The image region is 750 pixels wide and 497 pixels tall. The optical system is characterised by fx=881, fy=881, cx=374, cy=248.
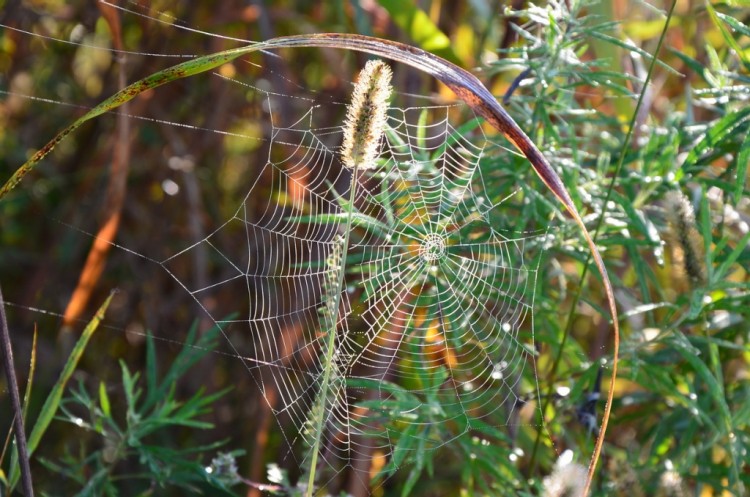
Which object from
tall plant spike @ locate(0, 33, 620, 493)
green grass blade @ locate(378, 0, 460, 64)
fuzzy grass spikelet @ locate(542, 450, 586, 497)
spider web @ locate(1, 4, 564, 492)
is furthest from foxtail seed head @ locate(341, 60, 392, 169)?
green grass blade @ locate(378, 0, 460, 64)

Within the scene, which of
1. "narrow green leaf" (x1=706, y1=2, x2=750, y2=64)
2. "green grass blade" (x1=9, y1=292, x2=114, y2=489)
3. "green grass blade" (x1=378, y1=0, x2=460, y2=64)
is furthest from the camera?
"green grass blade" (x1=378, y1=0, x2=460, y2=64)

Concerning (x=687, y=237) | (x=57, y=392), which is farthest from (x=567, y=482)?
(x=57, y=392)

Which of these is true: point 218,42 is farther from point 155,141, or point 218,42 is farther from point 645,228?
point 645,228

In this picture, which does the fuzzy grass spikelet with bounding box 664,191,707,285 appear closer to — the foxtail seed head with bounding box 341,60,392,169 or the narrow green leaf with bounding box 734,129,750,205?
the narrow green leaf with bounding box 734,129,750,205

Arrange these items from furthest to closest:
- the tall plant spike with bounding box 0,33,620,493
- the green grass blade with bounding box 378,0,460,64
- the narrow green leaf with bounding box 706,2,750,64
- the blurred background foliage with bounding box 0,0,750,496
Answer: the green grass blade with bounding box 378,0,460,64, the blurred background foliage with bounding box 0,0,750,496, the narrow green leaf with bounding box 706,2,750,64, the tall plant spike with bounding box 0,33,620,493

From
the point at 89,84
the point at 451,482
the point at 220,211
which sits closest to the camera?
the point at 451,482

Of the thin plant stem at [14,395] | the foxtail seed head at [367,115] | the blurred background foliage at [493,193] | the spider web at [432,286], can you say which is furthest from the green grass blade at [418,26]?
the thin plant stem at [14,395]

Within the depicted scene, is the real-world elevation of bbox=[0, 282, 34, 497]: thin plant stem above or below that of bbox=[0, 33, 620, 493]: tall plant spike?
below

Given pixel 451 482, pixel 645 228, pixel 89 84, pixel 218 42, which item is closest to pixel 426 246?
pixel 645 228
